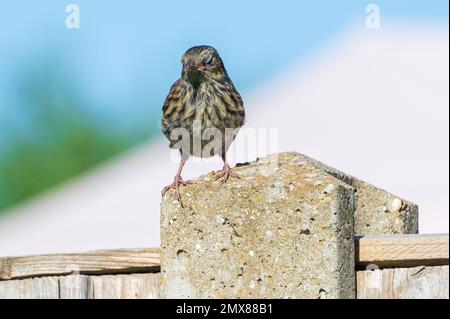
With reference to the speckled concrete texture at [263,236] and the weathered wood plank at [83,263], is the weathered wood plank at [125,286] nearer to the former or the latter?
the weathered wood plank at [83,263]

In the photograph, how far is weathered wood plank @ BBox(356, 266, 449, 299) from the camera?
4062 millimetres

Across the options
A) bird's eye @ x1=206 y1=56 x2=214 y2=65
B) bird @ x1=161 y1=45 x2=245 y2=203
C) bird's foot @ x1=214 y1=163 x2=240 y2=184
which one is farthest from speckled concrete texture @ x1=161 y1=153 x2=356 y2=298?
bird's eye @ x1=206 y1=56 x2=214 y2=65

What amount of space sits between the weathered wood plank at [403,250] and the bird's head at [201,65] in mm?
2653

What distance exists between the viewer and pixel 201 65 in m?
6.70

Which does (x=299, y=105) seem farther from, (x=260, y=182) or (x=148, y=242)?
(x=260, y=182)

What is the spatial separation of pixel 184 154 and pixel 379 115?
34.1 ft

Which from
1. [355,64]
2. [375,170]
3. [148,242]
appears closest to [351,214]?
[148,242]

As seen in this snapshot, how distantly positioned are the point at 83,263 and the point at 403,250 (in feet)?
4.36

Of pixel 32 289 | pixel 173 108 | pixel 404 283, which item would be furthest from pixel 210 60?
pixel 404 283

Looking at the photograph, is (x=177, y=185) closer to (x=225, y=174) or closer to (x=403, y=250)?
(x=225, y=174)

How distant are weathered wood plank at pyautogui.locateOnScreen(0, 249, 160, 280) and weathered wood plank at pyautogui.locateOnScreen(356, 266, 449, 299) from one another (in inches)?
32.7

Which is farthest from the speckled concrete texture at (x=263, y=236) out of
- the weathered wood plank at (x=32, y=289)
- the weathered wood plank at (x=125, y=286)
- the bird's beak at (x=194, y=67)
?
the bird's beak at (x=194, y=67)

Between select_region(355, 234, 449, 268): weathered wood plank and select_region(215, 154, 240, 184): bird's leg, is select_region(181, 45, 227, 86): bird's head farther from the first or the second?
select_region(355, 234, 449, 268): weathered wood plank

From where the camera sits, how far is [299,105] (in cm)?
1680
